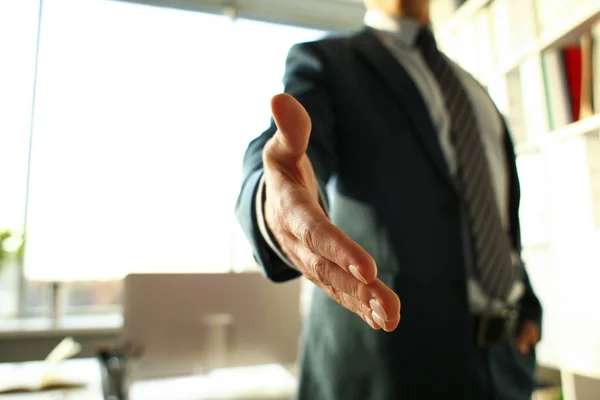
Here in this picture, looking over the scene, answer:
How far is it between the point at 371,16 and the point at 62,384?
1480 mm

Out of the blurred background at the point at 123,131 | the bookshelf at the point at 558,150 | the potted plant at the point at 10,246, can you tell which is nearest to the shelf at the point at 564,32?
the bookshelf at the point at 558,150

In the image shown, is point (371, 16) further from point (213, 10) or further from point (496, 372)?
point (213, 10)

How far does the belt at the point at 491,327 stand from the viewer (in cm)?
84

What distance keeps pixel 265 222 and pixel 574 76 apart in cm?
157

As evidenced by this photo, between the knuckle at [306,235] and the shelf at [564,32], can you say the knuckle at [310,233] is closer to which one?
the knuckle at [306,235]

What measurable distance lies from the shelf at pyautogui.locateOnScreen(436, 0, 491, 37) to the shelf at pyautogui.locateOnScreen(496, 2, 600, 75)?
0.37m

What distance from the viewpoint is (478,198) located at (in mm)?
916

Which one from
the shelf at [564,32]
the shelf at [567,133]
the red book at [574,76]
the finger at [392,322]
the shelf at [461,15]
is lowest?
the finger at [392,322]

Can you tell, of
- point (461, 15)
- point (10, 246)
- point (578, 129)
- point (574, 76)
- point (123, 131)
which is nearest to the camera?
point (578, 129)

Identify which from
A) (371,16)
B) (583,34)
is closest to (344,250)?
(371,16)

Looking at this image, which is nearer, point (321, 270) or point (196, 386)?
point (321, 270)

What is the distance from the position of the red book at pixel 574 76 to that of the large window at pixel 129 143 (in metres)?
2.09

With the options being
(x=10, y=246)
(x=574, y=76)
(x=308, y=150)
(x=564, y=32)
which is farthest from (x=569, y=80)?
(x=10, y=246)

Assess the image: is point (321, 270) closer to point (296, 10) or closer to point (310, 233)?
point (310, 233)
